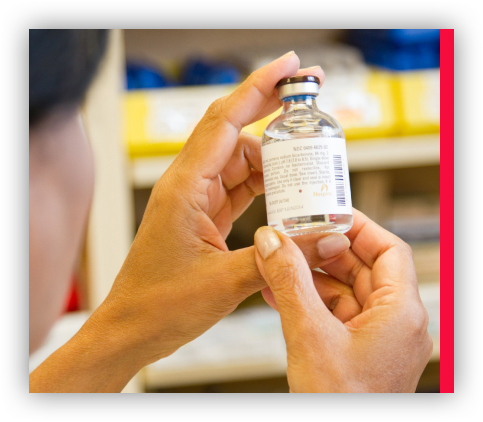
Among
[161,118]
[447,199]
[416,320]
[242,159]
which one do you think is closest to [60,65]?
[161,118]

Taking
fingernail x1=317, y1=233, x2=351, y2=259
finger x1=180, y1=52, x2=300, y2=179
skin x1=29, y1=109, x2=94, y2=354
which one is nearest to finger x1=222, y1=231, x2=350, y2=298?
fingernail x1=317, y1=233, x2=351, y2=259

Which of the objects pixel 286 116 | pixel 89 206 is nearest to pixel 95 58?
pixel 89 206

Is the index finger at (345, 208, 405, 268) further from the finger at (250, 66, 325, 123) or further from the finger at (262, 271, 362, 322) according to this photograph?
the finger at (250, 66, 325, 123)

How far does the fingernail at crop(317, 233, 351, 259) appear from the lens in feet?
1.69

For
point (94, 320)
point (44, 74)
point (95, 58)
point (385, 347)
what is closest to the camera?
point (385, 347)

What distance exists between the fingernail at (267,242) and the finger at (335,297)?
0.15 meters

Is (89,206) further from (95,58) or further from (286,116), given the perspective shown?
(286,116)

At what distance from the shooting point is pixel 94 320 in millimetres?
593

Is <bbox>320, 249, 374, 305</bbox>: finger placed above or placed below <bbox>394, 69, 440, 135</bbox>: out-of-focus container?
below

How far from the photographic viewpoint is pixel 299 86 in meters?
0.51

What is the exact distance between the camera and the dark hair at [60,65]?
0.77 m

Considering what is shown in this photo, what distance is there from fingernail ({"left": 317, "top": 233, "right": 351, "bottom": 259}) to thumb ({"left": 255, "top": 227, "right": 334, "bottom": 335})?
0.16ft

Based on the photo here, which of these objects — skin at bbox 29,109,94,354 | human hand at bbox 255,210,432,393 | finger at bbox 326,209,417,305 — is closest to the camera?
human hand at bbox 255,210,432,393

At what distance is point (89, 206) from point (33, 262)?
168 mm
